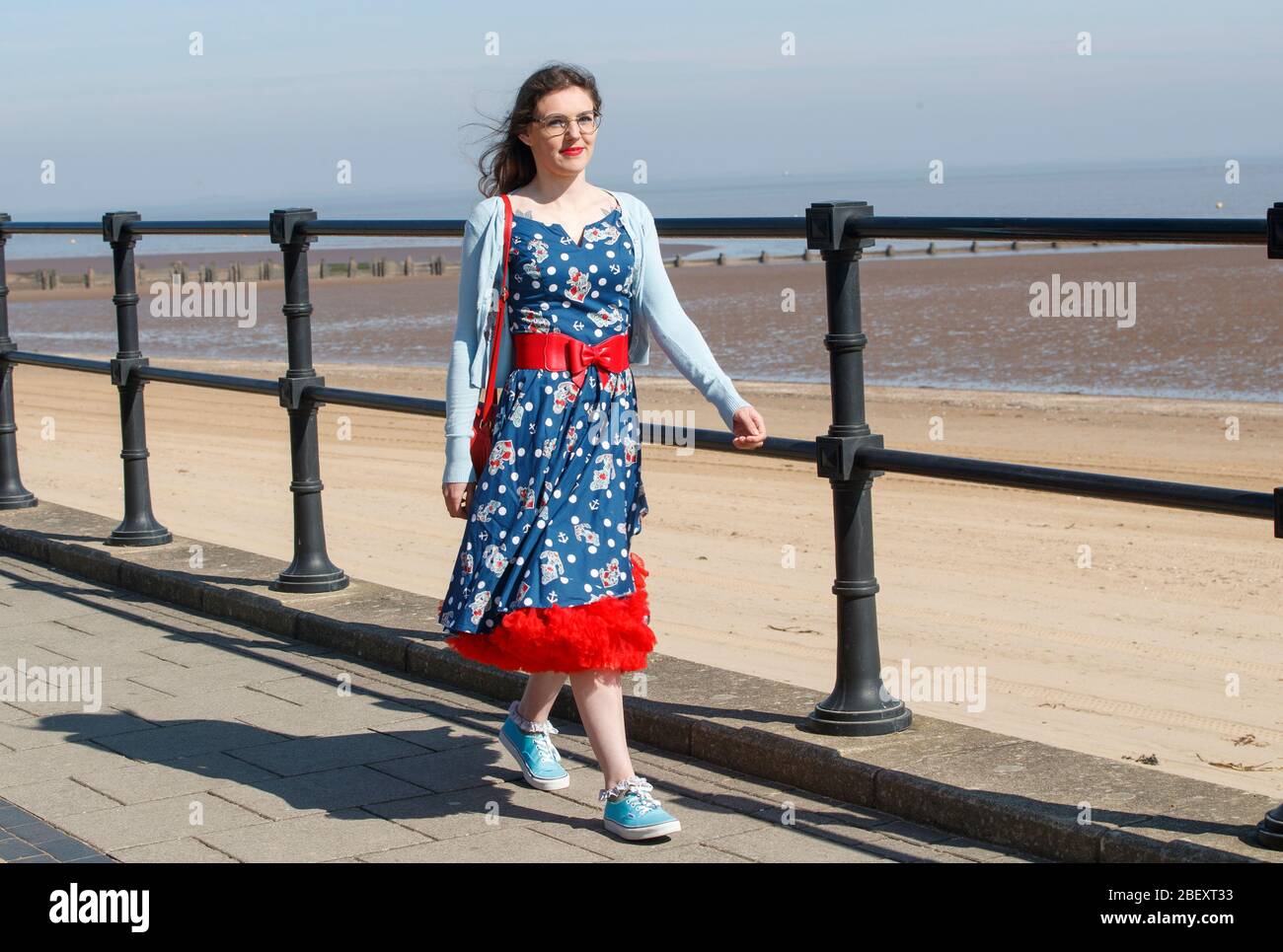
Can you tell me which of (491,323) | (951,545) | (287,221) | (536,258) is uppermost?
(287,221)

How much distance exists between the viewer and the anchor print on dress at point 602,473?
3.81 metres

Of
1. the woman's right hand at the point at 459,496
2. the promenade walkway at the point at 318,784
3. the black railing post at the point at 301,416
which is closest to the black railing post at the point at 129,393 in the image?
the black railing post at the point at 301,416

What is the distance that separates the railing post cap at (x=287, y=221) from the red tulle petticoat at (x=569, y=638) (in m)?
2.29

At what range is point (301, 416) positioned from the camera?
587cm

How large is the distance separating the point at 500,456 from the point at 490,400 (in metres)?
0.13

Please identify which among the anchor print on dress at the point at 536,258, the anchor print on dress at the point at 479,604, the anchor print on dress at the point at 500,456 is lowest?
the anchor print on dress at the point at 479,604

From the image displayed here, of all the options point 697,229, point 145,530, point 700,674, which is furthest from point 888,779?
point 145,530

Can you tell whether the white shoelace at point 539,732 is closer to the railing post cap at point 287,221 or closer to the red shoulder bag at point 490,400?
the red shoulder bag at point 490,400

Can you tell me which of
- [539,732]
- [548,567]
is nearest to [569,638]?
[548,567]

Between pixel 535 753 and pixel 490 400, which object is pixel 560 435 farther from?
pixel 535 753

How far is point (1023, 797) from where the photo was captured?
145 inches

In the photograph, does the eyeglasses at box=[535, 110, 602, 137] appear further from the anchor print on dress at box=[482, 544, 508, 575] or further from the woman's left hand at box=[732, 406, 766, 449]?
the anchor print on dress at box=[482, 544, 508, 575]

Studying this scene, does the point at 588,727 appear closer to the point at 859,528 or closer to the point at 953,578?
the point at 859,528
